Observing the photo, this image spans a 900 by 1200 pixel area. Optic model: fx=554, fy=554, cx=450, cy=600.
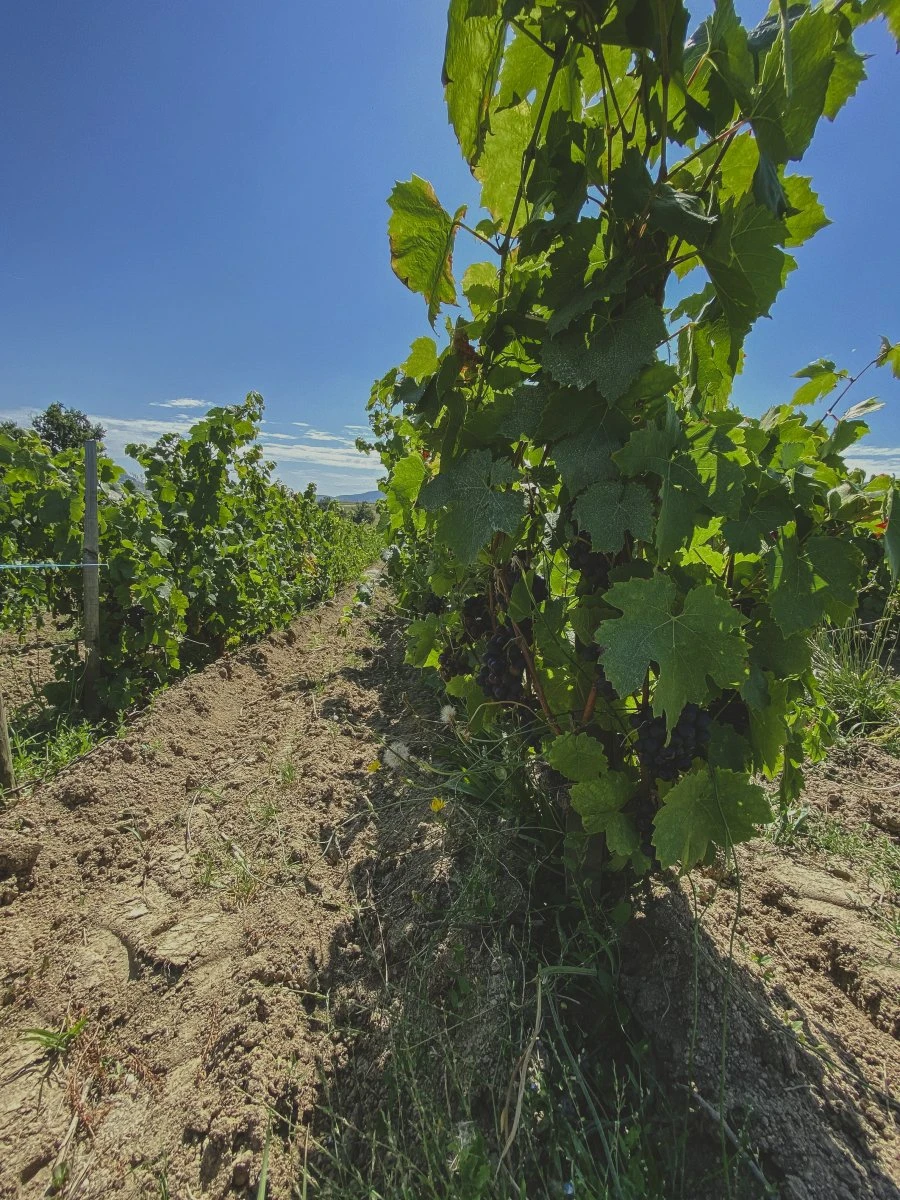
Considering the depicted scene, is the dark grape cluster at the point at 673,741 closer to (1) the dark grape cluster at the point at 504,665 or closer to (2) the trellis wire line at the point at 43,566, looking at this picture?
(1) the dark grape cluster at the point at 504,665

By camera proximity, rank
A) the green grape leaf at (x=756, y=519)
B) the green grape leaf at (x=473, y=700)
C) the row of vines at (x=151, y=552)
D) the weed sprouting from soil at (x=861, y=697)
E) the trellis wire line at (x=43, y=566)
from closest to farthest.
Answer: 1. the green grape leaf at (x=756, y=519)
2. the green grape leaf at (x=473, y=700)
3. the trellis wire line at (x=43, y=566)
4. the weed sprouting from soil at (x=861, y=697)
5. the row of vines at (x=151, y=552)

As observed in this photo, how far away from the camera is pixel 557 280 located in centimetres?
112

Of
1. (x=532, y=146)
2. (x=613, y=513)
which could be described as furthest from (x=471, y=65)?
(x=613, y=513)

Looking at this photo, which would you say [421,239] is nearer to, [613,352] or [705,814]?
[613,352]

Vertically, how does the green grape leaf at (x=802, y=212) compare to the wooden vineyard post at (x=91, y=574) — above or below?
above

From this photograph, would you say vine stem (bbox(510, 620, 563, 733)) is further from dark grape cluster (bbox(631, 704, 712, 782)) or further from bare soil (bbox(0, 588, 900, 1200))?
bare soil (bbox(0, 588, 900, 1200))

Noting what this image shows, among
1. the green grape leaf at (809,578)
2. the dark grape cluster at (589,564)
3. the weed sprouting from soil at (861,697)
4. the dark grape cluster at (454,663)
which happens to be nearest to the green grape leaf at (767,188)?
the green grape leaf at (809,578)

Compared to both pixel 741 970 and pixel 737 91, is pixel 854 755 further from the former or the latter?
pixel 737 91

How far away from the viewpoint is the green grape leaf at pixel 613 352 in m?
1.03

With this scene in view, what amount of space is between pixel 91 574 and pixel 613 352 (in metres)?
3.89

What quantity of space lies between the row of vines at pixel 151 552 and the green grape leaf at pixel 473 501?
3.50 meters

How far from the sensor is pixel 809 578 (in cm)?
111

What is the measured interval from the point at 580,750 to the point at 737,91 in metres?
1.29

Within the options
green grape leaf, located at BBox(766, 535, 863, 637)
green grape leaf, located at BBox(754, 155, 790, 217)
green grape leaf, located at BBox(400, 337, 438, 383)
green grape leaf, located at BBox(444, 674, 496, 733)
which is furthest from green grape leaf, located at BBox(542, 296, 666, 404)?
green grape leaf, located at BBox(444, 674, 496, 733)
